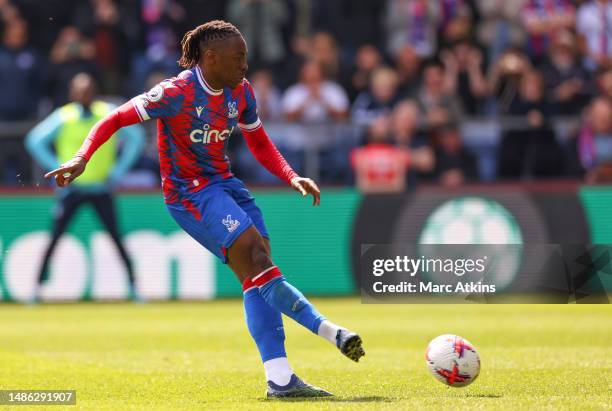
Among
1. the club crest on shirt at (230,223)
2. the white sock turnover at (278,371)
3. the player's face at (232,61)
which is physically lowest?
the white sock turnover at (278,371)

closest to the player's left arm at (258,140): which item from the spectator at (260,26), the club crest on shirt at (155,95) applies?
the club crest on shirt at (155,95)

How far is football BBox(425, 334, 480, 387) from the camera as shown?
7.70 metres

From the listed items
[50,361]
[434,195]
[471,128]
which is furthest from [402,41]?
[50,361]

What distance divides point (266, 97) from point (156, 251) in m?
2.97

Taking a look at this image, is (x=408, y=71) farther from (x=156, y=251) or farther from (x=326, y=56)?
(x=156, y=251)

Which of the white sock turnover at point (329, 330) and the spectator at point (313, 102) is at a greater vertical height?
the spectator at point (313, 102)

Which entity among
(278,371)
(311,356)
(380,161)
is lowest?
(311,356)

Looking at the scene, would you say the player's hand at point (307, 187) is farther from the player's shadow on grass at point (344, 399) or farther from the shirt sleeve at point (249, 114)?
the player's shadow on grass at point (344, 399)

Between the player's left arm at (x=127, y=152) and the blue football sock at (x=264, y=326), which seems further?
the player's left arm at (x=127, y=152)

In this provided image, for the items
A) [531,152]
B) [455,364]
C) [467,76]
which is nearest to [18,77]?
[467,76]

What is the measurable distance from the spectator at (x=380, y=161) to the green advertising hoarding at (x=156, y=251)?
0.46 metres

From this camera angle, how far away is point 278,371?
7652mm

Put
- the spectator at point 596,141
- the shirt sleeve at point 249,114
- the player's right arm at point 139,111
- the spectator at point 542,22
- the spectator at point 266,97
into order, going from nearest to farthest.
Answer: the player's right arm at point 139,111 < the shirt sleeve at point 249,114 < the spectator at point 596,141 < the spectator at point 266,97 < the spectator at point 542,22

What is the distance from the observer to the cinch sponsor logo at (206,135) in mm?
7770
